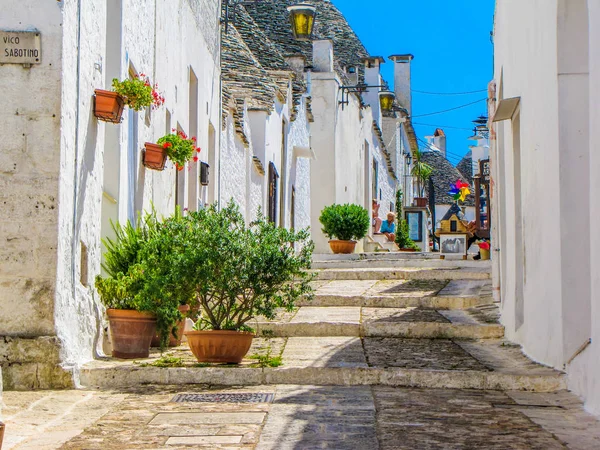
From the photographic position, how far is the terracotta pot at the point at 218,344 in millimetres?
8688

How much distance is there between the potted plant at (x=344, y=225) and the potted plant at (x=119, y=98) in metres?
16.1

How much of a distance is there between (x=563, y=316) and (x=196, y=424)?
117 inches

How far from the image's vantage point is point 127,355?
905 centimetres

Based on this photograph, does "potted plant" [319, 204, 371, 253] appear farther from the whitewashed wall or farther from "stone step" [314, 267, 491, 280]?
"stone step" [314, 267, 491, 280]

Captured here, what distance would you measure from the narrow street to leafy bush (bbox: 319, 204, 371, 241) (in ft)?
44.3

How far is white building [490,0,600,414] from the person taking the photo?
6469 millimetres

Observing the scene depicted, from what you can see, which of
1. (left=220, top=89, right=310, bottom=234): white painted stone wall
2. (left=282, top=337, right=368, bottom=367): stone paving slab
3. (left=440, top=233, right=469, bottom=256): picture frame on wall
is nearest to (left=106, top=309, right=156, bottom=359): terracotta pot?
(left=282, top=337, right=368, bottom=367): stone paving slab

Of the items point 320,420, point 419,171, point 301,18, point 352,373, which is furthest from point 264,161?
point 419,171

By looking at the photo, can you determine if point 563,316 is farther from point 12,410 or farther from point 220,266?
point 12,410

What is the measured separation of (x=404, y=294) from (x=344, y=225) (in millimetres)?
12032

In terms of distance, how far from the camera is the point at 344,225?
84.6 feet

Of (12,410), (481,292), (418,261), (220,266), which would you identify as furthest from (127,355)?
(418,261)

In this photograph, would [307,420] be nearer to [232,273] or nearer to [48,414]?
[48,414]

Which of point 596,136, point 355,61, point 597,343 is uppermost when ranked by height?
point 355,61
